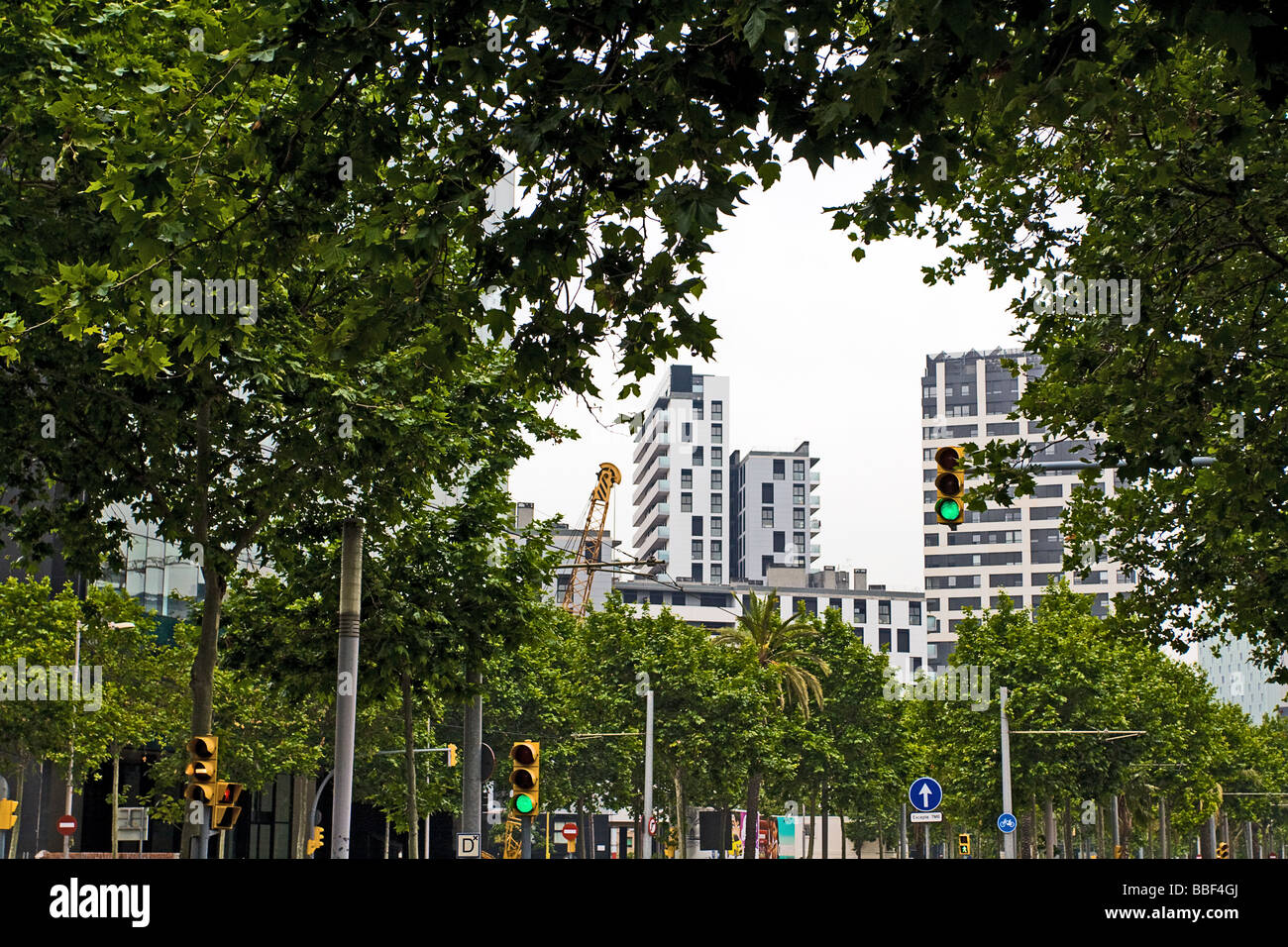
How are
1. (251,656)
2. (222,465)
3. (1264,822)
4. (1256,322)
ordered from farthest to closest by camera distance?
(1264,822)
(251,656)
(222,465)
(1256,322)

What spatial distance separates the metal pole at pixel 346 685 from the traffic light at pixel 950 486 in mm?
6701

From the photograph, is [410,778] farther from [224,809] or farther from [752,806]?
[752,806]

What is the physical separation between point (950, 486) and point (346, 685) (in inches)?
278

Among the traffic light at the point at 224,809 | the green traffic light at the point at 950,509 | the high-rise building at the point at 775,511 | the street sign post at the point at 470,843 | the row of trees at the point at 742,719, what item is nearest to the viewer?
the green traffic light at the point at 950,509

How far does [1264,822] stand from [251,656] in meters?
105

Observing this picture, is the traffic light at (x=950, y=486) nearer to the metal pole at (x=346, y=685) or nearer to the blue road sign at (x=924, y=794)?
the metal pole at (x=346, y=685)

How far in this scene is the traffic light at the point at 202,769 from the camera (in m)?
17.5

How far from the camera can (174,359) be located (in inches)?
686

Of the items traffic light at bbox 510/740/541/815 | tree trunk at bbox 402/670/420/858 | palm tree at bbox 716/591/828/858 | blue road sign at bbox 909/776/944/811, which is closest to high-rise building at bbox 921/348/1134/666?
palm tree at bbox 716/591/828/858

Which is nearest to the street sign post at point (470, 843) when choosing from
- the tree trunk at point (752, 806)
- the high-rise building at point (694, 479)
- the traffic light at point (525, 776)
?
the traffic light at point (525, 776)

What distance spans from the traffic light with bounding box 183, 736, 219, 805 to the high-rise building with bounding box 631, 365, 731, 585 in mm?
161046

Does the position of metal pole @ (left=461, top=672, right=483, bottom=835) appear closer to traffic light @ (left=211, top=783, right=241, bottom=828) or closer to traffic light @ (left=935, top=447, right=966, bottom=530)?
traffic light @ (left=211, top=783, right=241, bottom=828)

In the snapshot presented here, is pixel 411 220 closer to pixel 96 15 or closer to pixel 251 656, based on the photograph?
pixel 96 15
